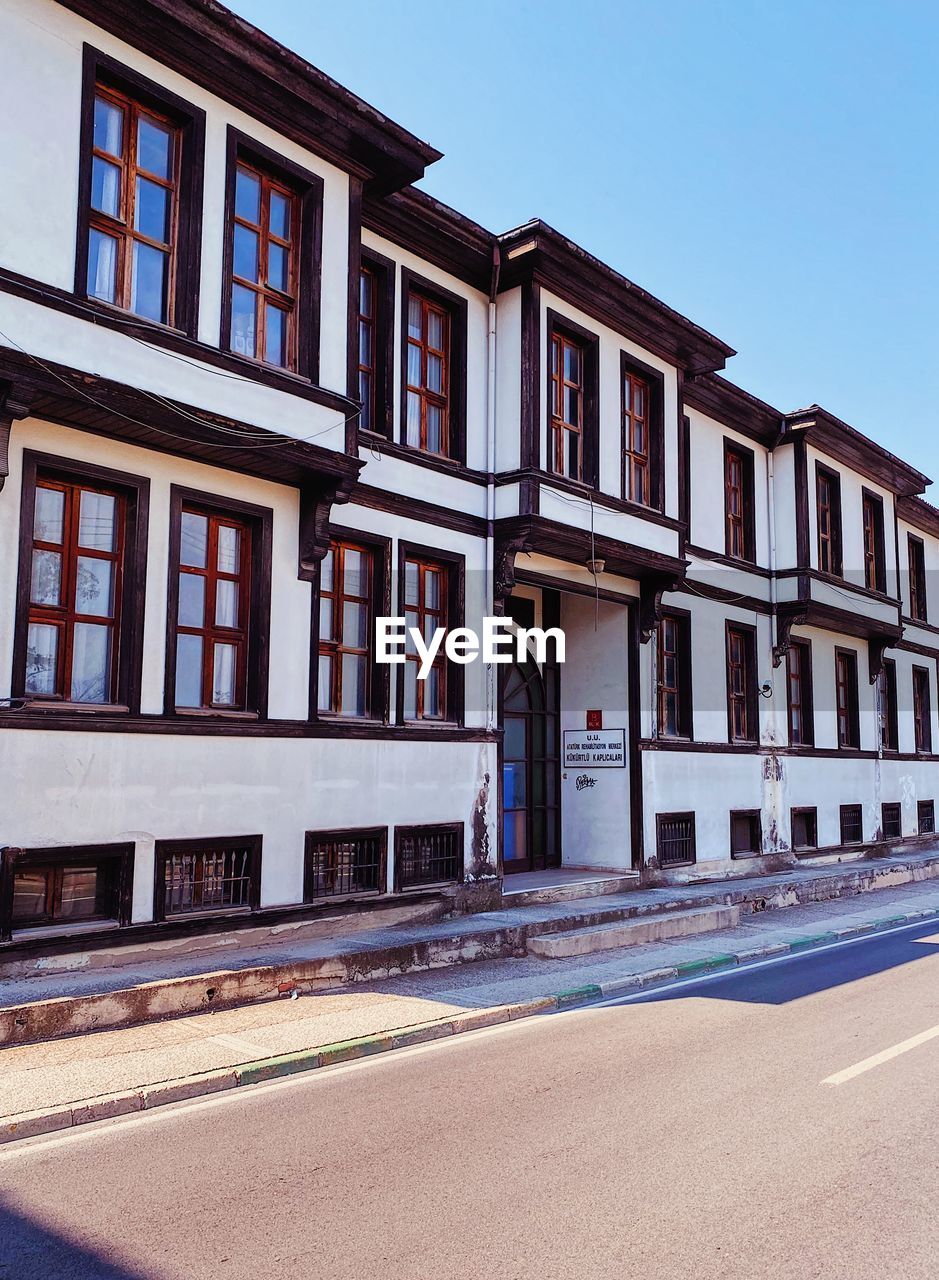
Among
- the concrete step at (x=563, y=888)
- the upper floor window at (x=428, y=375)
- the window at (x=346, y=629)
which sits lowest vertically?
the concrete step at (x=563, y=888)

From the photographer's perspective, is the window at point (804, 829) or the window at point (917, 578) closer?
the window at point (804, 829)

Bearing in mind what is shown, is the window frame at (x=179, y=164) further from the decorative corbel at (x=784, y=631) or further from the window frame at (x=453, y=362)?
the decorative corbel at (x=784, y=631)

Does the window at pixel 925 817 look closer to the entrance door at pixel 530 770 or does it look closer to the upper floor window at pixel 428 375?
the entrance door at pixel 530 770

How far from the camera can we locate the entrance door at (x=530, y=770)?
1717 centimetres

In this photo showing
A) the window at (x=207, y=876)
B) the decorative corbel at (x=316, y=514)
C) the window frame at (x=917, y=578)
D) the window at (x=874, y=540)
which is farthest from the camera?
the window frame at (x=917, y=578)

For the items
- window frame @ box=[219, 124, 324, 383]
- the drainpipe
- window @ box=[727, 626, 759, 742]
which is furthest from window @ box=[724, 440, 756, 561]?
window frame @ box=[219, 124, 324, 383]

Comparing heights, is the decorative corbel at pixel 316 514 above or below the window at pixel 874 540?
below

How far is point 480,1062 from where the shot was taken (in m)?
7.83

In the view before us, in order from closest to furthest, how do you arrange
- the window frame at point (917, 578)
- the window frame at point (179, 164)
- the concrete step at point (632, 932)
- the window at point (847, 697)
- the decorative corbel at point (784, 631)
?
the window frame at point (179, 164), the concrete step at point (632, 932), the decorative corbel at point (784, 631), the window at point (847, 697), the window frame at point (917, 578)

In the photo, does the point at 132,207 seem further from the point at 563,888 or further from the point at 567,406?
the point at 563,888

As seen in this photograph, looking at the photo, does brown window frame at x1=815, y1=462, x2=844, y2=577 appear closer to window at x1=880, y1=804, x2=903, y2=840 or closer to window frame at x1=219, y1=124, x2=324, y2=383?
window at x1=880, y1=804, x2=903, y2=840

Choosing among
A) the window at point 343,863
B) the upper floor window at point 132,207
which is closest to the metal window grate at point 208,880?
the window at point 343,863

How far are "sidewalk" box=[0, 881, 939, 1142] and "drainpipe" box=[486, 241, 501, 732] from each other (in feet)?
12.5

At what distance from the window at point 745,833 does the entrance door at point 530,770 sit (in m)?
4.02
